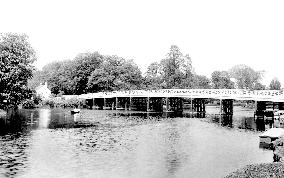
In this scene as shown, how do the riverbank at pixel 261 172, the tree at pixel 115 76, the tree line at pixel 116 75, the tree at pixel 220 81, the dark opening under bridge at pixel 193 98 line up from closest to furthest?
the riverbank at pixel 261 172 < the dark opening under bridge at pixel 193 98 < the tree at pixel 115 76 < the tree line at pixel 116 75 < the tree at pixel 220 81

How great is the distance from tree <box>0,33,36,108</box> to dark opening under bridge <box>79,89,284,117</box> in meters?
35.2

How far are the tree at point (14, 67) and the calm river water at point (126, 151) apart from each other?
46.2 ft

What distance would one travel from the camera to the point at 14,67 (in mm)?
73938

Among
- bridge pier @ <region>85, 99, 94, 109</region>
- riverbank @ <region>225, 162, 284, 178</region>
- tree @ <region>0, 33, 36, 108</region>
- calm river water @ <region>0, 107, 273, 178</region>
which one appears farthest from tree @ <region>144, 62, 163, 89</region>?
riverbank @ <region>225, 162, 284, 178</region>

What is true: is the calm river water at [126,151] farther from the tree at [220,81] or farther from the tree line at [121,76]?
the tree at [220,81]

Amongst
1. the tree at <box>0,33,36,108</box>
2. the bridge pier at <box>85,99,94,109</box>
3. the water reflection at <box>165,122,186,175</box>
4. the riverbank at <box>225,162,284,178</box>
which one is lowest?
the water reflection at <box>165,122,186,175</box>

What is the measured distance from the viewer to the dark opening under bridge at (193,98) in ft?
260

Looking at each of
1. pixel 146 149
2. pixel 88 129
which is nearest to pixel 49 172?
pixel 146 149

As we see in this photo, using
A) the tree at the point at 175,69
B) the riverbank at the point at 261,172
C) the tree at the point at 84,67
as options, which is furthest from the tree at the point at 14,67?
the tree at the point at 175,69

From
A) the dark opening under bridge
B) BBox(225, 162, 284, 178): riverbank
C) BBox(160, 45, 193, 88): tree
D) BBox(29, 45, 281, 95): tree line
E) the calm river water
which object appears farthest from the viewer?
BBox(160, 45, 193, 88): tree

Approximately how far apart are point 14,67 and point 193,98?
4489 centimetres

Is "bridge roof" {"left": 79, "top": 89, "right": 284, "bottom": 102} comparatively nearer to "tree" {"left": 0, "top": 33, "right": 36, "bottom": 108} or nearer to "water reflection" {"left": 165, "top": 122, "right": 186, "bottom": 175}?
"water reflection" {"left": 165, "top": 122, "right": 186, "bottom": 175}

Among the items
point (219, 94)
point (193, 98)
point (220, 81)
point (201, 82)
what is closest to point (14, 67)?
point (219, 94)

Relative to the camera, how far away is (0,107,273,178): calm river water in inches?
1256
